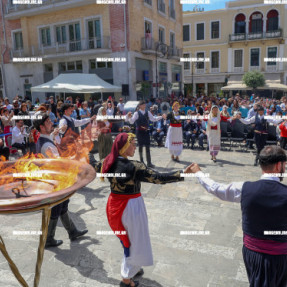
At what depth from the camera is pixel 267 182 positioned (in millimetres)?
2387

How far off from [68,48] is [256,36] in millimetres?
21672

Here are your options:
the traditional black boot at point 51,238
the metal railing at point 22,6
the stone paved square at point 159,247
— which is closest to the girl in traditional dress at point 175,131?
the stone paved square at point 159,247

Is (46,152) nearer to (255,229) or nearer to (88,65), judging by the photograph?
(255,229)

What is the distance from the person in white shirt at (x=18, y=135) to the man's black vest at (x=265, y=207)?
28.4 ft

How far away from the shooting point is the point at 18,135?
31.3 ft

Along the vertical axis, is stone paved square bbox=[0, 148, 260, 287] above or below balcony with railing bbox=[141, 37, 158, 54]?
below

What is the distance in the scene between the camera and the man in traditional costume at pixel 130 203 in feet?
10.8

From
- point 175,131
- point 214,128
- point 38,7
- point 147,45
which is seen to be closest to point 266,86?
point 147,45

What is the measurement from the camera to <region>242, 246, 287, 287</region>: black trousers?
8.09 ft

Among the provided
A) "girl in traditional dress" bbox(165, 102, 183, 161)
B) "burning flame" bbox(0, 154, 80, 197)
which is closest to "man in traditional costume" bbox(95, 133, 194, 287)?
"burning flame" bbox(0, 154, 80, 197)

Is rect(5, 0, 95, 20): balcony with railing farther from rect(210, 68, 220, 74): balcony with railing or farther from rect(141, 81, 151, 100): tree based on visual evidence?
rect(210, 68, 220, 74): balcony with railing

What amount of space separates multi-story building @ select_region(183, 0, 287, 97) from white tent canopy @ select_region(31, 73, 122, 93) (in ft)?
62.4

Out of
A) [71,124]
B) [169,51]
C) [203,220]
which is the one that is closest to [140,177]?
[203,220]

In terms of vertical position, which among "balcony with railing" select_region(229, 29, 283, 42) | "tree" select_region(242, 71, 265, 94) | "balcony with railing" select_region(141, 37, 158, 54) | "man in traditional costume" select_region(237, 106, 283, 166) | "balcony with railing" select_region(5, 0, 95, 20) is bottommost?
"man in traditional costume" select_region(237, 106, 283, 166)
